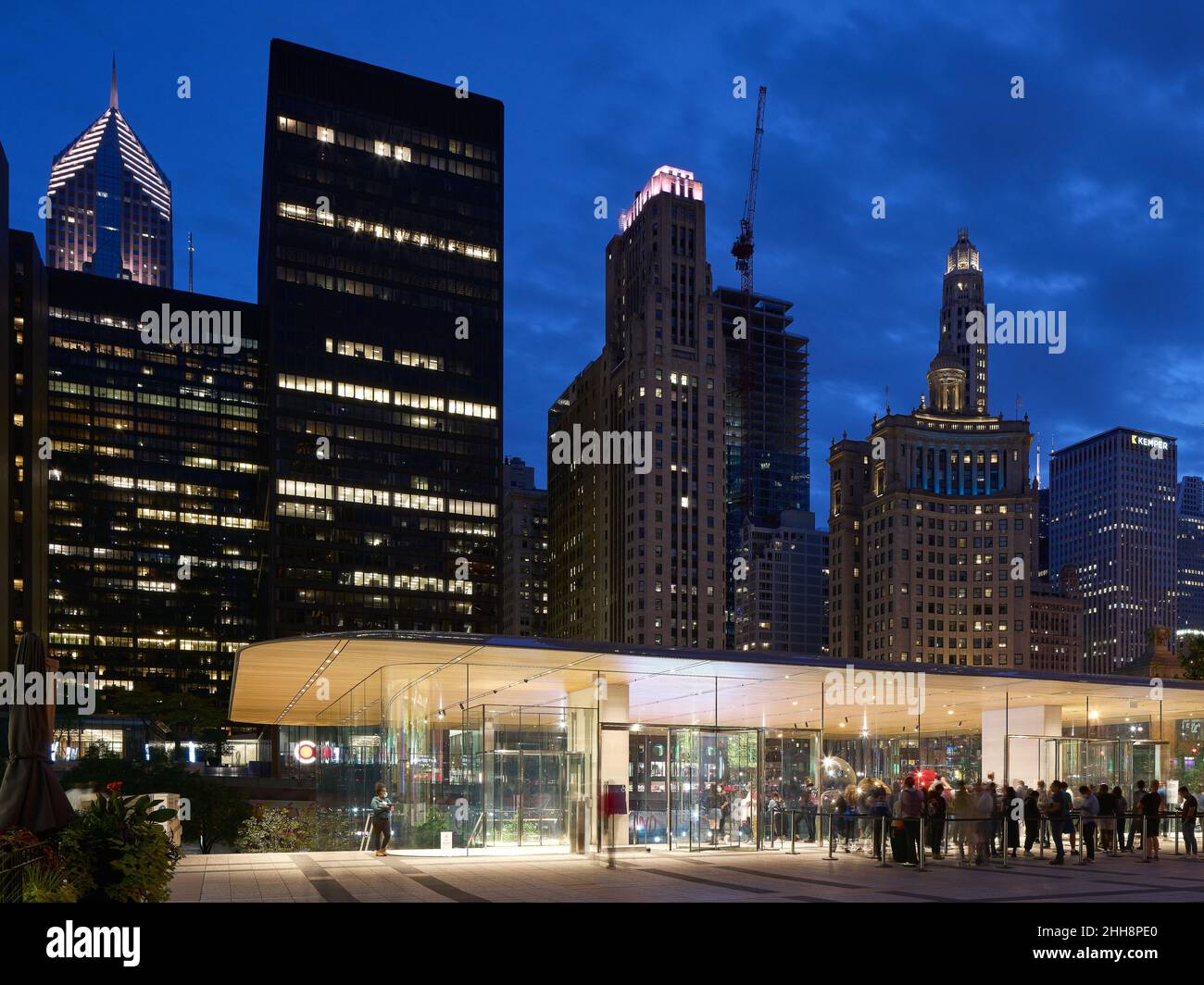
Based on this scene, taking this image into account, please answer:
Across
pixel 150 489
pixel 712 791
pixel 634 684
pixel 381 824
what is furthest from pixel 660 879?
pixel 150 489

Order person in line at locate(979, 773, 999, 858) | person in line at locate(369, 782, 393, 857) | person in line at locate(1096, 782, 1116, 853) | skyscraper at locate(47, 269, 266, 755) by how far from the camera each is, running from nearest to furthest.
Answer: person in line at locate(979, 773, 999, 858) < person in line at locate(369, 782, 393, 857) < person in line at locate(1096, 782, 1116, 853) < skyscraper at locate(47, 269, 266, 755)

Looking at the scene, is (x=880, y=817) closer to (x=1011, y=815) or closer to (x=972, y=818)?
(x=972, y=818)

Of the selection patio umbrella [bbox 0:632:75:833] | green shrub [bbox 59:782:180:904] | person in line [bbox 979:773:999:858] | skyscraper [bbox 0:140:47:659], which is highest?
skyscraper [bbox 0:140:47:659]

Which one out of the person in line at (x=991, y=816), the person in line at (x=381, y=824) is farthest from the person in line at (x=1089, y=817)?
the person in line at (x=381, y=824)

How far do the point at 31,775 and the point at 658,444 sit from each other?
441 feet

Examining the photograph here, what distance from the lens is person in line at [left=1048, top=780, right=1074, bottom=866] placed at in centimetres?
2360

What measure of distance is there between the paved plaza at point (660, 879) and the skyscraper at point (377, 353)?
4235 inches

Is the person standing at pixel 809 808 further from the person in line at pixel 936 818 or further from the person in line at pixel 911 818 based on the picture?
the person in line at pixel 911 818

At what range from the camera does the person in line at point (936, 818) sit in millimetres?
23172

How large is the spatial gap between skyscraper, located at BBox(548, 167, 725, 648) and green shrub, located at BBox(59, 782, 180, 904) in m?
A: 127

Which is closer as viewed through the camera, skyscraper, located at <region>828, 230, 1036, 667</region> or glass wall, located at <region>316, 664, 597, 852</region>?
glass wall, located at <region>316, 664, 597, 852</region>

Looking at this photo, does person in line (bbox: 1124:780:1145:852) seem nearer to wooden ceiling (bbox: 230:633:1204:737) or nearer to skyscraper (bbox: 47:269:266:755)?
wooden ceiling (bbox: 230:633:1204:737)

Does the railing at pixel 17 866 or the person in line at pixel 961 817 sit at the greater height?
the railing at pixel 17 866

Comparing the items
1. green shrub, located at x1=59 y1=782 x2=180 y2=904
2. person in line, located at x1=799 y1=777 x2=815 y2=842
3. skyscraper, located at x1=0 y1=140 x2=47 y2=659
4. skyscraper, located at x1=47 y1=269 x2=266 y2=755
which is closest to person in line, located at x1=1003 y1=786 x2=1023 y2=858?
person in line, located at x1=799 y1=777 x2=815 y2=842
